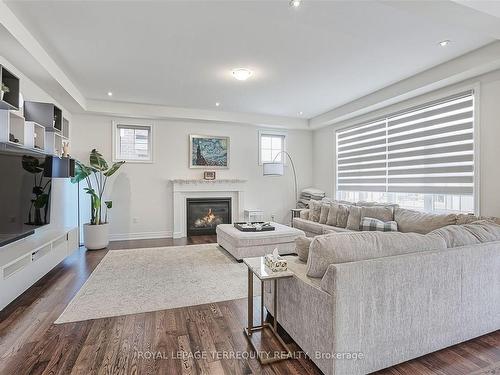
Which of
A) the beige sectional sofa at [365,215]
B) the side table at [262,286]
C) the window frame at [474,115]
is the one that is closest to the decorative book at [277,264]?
the side table at [262,286]

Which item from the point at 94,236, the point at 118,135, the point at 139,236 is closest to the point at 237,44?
the point at 118,135

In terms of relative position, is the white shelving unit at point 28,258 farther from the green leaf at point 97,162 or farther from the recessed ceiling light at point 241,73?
the recessed ceiling light at point 241,73

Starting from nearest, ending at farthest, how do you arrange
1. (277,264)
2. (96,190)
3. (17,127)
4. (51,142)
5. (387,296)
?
(387,296) < (277,264) < (17,127) < (51,142) < (96,190)

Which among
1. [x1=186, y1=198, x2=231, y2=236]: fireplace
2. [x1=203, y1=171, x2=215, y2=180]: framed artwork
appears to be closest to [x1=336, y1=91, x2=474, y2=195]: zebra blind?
[x1=186, y1=198, x2=231, y2=236]: fireplace

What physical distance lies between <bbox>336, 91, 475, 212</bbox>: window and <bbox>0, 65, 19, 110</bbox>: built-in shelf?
5553mm

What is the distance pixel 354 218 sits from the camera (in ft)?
15.2

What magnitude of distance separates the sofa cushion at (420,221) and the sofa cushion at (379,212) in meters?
0.08

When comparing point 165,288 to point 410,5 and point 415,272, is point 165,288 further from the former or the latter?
point 410,5

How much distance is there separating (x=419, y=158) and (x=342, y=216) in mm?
1581

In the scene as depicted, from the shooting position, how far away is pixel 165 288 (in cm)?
321

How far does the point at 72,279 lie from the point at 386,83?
219 inches

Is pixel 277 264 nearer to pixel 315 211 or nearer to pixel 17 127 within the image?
pixel 17 127

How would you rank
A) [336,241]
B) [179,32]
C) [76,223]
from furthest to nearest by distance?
[76,223]
[179,32]
[336,241]

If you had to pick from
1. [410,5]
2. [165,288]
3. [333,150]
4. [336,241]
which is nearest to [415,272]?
[336,241]
